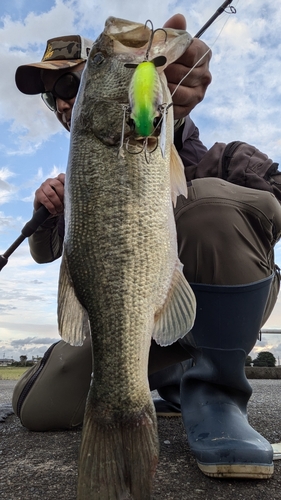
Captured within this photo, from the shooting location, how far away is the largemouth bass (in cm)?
160

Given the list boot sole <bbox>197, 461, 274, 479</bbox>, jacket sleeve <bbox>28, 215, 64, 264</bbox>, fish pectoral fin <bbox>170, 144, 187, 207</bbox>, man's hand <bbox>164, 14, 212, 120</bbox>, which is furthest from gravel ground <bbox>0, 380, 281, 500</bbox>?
man's hand <bbox>164, 14, 212, 120</bbox>

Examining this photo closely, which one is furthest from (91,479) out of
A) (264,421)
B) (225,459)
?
(264,421)

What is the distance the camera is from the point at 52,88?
337cm

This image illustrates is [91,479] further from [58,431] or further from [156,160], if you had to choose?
[58,431]

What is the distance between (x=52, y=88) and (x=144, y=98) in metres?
2.03

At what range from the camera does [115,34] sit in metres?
2.05

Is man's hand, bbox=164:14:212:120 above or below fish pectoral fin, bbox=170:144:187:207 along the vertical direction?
above

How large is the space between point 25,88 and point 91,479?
2845 mm

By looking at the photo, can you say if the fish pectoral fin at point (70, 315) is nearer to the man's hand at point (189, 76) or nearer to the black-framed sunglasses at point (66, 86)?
the man's hand at point (189, 76)

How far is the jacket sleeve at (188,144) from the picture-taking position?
295cm

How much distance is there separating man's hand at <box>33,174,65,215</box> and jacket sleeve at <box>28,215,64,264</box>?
0.66 meters

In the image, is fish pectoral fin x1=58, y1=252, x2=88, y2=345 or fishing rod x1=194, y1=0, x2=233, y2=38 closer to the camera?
fish pectoral fin x1=58, y1=252, x2=88, y2=345

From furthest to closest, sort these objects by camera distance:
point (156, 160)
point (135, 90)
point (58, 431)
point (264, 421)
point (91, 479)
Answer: point (264, 421) → point (58, 431) → point (156, 160) → point (135, 90) → point (91, 479)

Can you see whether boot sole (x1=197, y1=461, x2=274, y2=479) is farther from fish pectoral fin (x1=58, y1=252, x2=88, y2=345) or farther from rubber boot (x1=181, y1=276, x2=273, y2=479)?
fish pectoral fin (x1=58, y1=252, x2=88, y2=345)
